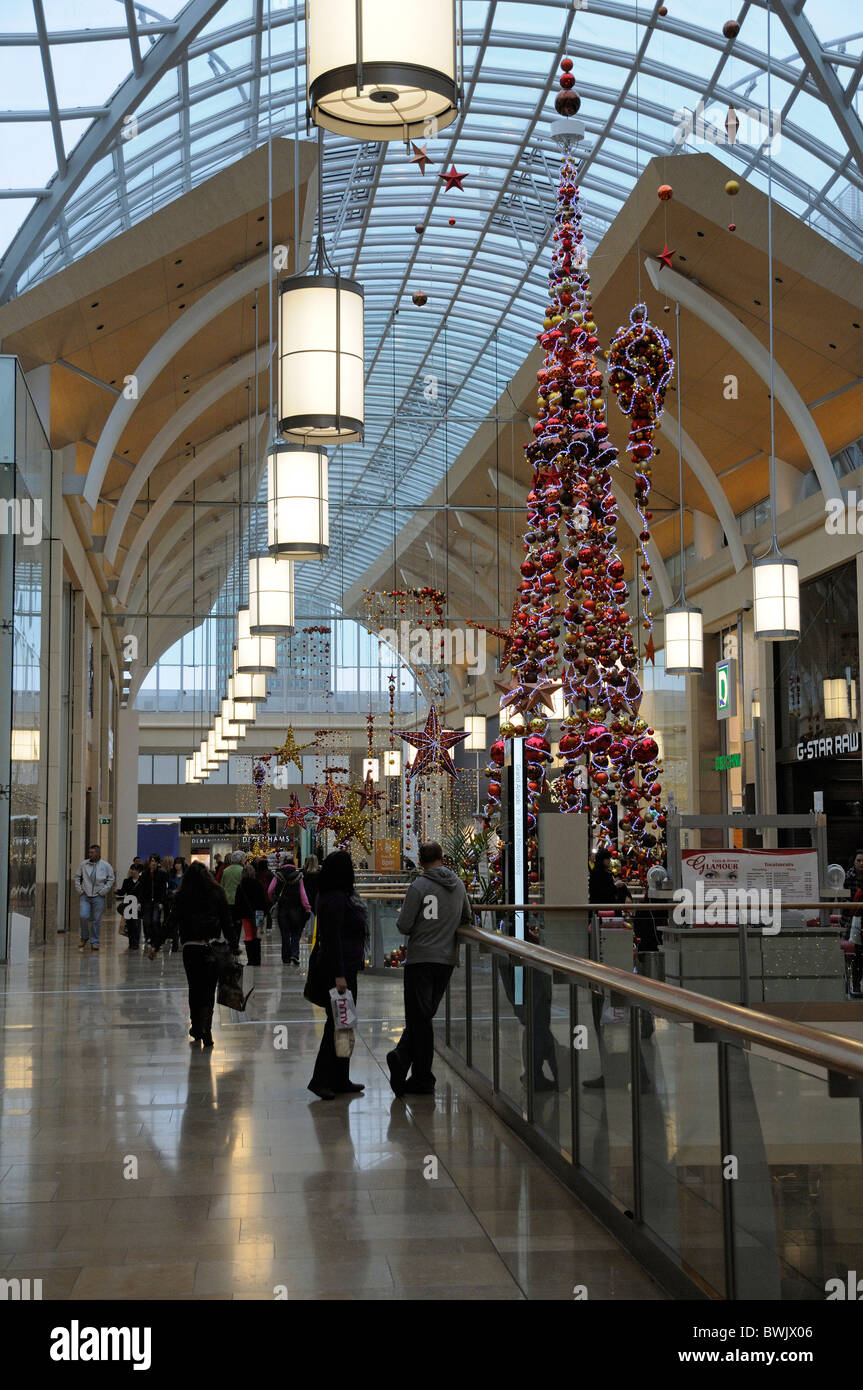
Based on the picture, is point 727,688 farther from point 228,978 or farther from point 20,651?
point 228,978

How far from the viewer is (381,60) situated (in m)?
4.23

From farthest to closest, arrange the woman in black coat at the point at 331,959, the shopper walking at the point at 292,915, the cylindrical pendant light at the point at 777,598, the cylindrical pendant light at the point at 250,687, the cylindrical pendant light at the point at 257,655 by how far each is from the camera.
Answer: the cylindrical pendant light at the point at 250,687, the shopper walking at the point at 292,915, the cylindrical pendant light at the point at 257,655, the cylindrical pendant light at the point at 777,598, the woman in black coat at the point at 331,959

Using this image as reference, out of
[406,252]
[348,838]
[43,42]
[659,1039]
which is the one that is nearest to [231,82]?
[43,42]

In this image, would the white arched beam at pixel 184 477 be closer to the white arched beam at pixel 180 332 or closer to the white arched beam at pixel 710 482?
the white arched beam at pixel 180 332

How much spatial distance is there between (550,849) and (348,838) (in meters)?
17.5

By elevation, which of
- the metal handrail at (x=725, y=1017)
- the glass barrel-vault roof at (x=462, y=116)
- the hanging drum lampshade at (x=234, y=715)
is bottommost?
the metal handrail at (x=725, y=1017)

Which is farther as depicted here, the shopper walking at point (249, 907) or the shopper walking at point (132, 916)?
the shopper walking at point (132, 916)

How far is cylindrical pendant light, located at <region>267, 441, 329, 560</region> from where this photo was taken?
9352 mm

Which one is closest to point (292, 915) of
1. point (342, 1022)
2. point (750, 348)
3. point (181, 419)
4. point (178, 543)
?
point (342, 1022)

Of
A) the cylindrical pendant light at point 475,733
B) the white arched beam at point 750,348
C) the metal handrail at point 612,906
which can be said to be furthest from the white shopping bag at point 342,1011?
the cylindrical pendant light at point 475,733

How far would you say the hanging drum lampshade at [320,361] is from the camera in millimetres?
6570

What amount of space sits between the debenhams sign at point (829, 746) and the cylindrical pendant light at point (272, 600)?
13218 millimetres

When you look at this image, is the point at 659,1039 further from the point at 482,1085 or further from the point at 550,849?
the point at 550,849
